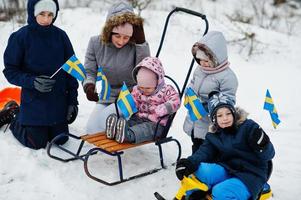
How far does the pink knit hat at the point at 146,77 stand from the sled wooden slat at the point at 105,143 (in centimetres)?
63

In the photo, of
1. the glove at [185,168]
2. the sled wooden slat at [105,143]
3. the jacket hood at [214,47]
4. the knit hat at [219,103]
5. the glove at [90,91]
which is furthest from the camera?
the glove at [90,91]

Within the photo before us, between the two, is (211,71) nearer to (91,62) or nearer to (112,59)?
(112,59)

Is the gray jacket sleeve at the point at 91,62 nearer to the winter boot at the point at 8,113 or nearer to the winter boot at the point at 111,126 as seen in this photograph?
the winter boot at the point at 111,126

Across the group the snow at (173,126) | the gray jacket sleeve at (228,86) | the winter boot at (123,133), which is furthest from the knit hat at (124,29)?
the snow at (173,126)

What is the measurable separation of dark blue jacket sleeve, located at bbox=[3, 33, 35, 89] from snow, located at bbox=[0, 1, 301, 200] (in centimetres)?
76

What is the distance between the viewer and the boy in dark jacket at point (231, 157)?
12.6ft

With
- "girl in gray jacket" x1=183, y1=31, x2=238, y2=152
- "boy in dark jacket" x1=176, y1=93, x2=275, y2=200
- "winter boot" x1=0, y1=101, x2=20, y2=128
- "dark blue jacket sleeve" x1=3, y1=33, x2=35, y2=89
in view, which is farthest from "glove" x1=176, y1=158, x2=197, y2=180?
"winter boot" x1=0, y1=101, x2=20, y2=128

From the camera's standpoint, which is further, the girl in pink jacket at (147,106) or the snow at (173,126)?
the girl in pink jacket at (147,106)

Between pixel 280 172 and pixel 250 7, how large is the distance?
7.00 meters

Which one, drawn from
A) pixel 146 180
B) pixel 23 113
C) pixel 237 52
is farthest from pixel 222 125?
pixel 237 52

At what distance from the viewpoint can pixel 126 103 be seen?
185 inches

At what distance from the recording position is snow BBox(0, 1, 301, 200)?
4.61 m

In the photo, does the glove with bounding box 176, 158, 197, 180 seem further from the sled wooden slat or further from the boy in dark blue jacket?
the boy in dark blue jacket

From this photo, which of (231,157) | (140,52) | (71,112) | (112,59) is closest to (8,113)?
(71,112)
